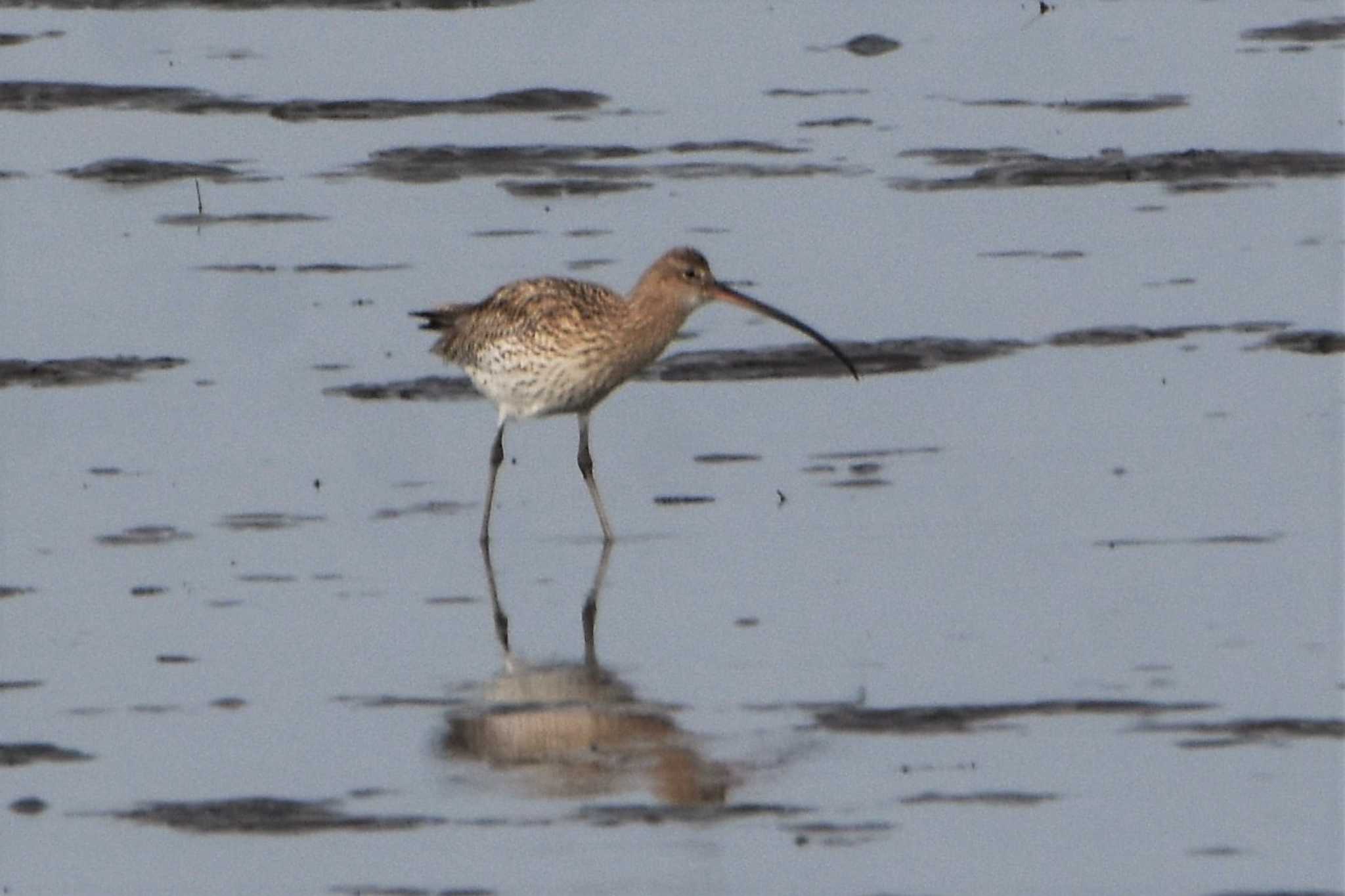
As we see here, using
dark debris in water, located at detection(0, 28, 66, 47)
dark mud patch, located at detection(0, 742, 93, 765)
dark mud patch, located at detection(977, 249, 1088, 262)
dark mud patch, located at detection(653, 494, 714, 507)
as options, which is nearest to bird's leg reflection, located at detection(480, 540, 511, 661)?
dark mud patch, located at detection(653, 494, 714, 507)

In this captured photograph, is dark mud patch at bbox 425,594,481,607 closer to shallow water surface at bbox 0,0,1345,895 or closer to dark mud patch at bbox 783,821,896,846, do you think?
shallow water surface at bbox 0,0,1345,895

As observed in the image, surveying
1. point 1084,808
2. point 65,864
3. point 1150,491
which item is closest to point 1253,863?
point 1084,808

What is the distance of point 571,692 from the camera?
35.7 feet

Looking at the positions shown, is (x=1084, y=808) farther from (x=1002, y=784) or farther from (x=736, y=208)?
(x=736, y=208)

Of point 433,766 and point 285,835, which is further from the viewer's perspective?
point 433,766

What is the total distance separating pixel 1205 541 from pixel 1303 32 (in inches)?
463

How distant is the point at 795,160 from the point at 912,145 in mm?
754

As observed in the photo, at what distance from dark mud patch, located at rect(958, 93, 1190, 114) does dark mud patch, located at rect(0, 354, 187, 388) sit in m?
7.25

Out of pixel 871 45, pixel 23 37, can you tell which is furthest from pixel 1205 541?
pixel 23 37

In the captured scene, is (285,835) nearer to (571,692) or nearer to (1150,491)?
(571,692)

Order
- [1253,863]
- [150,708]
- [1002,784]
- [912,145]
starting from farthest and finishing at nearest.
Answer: [912,145] → [150,708] → [1002,784] → [1253,863]

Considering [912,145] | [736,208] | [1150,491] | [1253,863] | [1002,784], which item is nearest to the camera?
[1253,863]

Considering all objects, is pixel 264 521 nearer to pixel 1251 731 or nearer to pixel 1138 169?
pixel 1251 731

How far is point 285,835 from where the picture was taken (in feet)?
31.0
